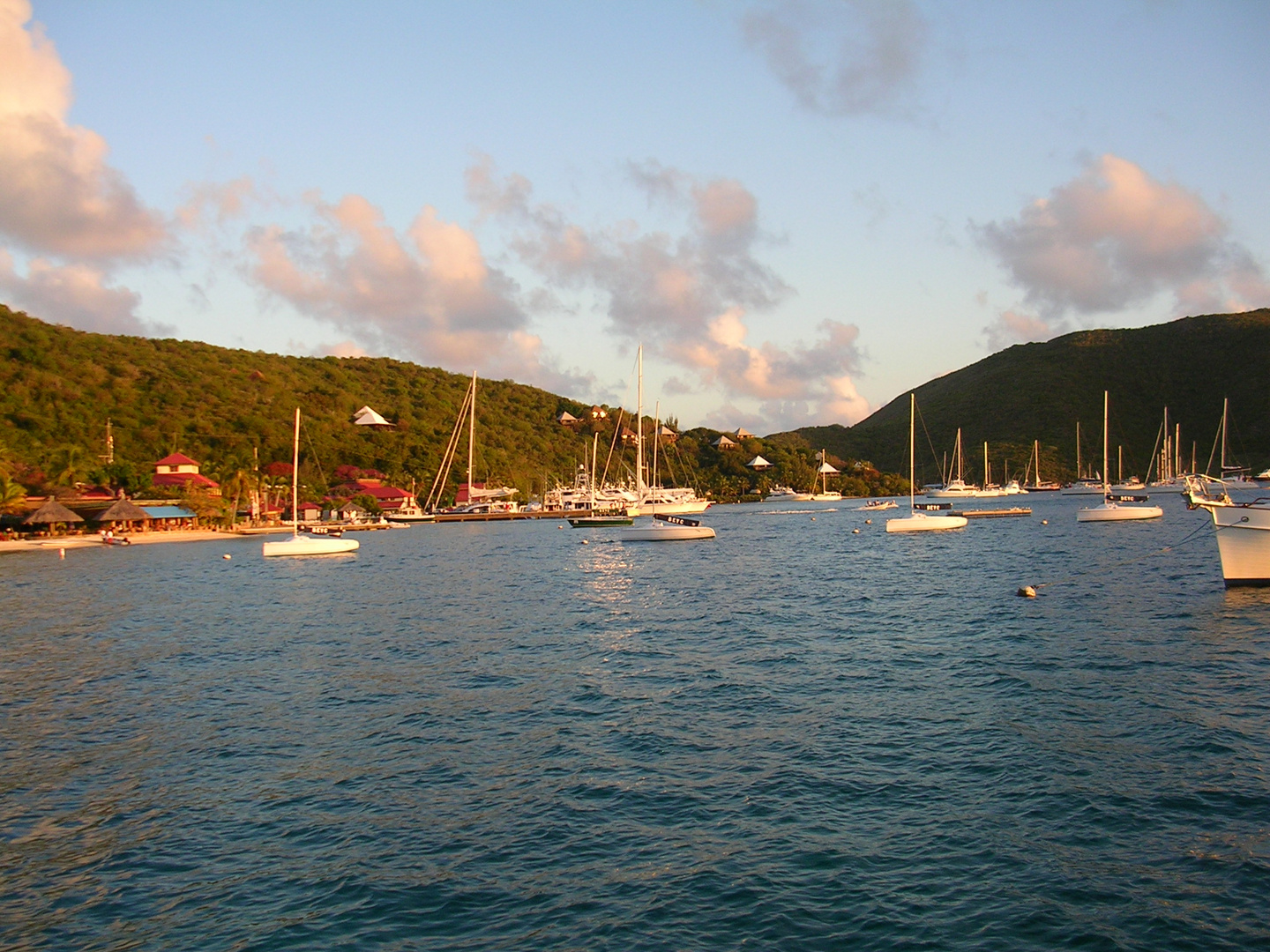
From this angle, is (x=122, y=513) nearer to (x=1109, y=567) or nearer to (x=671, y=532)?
(x=671, y=532)

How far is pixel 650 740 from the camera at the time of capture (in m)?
14.9

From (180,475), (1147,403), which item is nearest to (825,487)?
(1147,403)

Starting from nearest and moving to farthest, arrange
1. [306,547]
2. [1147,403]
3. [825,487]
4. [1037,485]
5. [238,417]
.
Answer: [306,547] < [238,417] < [1037,485] < [1147,403] < [825,487]

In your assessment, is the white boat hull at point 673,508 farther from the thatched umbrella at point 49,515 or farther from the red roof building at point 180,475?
the thatched umbrella at point 49,515

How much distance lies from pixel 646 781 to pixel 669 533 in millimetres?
51307

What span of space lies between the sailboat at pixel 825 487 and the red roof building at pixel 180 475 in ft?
378

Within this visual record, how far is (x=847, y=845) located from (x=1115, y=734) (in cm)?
681

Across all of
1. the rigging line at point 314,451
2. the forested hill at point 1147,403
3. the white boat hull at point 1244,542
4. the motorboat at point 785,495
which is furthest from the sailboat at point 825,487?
the white boat hull at point 1244,542

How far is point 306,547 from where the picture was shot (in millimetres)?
57719

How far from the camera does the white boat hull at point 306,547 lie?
187 feet

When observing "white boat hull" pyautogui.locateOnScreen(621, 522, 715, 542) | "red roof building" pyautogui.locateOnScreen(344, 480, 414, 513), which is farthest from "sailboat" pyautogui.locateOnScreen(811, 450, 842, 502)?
"white boat hull" pyautogui.locateOnScreen(621, 522, 715, 542)

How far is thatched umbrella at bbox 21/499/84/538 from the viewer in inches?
2773

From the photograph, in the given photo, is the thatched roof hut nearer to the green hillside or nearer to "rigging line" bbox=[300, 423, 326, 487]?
the green hillside

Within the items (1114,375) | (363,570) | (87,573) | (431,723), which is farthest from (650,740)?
(1114,375)
